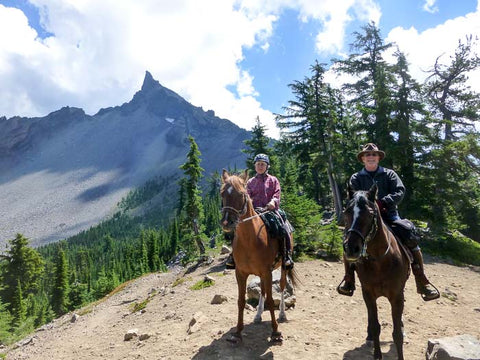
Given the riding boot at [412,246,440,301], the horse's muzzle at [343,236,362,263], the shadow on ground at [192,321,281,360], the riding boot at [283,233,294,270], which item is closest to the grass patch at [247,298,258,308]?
the shadow on ground at [192,321,281,360]

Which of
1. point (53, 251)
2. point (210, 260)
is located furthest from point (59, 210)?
point (210, 260)

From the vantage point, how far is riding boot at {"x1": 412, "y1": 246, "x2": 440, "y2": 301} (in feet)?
19.8

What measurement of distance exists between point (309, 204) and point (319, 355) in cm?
1035

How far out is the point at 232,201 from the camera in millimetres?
5570

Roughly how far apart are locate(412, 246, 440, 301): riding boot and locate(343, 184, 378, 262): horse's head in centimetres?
200

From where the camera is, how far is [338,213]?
25.4 m

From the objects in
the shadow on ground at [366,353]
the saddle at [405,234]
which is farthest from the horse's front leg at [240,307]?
the saddle at [405,234]

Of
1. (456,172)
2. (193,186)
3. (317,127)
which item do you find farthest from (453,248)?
(193,186)

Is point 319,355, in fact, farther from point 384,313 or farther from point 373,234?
point 384,313

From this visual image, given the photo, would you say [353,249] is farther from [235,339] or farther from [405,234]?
[235,339]

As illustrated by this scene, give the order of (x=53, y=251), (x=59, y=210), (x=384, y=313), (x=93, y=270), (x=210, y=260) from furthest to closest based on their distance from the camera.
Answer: (x=59, y=210) → (x=53, y=251) → (x=93, y=270) → (x=210, y=260) → (x=384, y=313)

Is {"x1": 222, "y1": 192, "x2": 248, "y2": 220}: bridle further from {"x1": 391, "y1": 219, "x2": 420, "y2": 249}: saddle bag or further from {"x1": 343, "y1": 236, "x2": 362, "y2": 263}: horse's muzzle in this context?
{"x1": 391, "y1": 219, "x2": 420, "y2": 249}: saddle bag

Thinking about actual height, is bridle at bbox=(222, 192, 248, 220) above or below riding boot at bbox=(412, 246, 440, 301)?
above

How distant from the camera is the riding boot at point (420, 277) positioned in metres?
6.04
